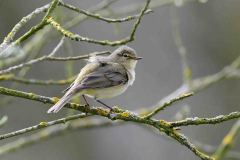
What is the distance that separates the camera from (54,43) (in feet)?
45.0

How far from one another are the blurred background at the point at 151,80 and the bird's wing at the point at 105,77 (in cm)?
603

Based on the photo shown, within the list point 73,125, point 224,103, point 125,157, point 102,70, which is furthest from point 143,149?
point 102,70

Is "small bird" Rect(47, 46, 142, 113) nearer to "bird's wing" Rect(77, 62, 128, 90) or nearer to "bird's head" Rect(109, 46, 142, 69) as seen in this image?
"bird's wing" Rect(77, 62, 128, 90)

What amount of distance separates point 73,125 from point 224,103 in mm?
6950

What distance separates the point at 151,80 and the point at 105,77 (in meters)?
9.24

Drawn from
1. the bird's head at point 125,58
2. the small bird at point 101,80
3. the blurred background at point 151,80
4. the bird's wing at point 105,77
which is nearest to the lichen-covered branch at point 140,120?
the small bird at point 101,80

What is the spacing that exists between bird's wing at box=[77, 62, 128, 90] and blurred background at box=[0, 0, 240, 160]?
19.8 ft

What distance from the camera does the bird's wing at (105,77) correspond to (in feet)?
18.5

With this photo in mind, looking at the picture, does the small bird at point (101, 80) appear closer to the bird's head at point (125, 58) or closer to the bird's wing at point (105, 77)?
the bird's wing at point (105, 77)

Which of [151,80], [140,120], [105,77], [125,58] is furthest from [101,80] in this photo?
[151,80]

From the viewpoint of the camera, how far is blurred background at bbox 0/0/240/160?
13.0 metres

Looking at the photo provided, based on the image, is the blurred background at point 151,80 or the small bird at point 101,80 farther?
the blurred background at point 151,80

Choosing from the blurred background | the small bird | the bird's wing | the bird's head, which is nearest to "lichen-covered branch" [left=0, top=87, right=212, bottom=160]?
the small bird

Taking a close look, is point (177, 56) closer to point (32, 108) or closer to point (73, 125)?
point (32, 108)
